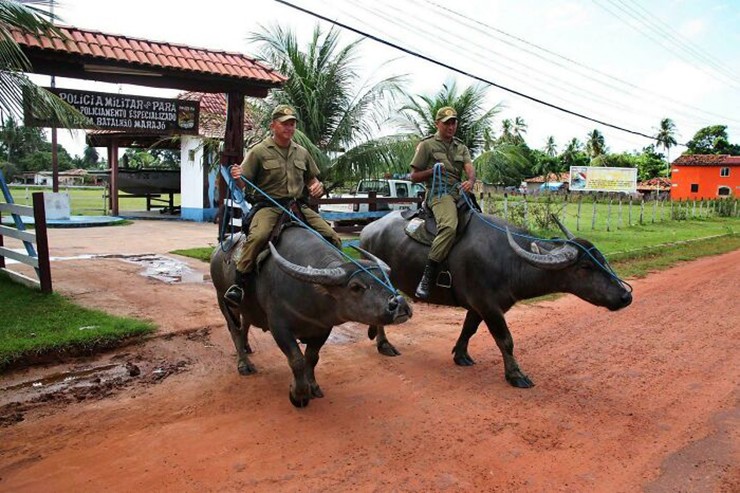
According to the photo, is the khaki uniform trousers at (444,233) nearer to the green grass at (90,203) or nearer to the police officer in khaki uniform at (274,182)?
the police officer in khaki uniform at (274,182)

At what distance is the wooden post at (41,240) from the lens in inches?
285

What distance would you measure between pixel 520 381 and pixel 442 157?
8.15ft

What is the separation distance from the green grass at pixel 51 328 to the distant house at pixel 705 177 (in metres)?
62.3

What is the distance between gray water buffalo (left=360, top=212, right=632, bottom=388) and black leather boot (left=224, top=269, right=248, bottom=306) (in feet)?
5.72

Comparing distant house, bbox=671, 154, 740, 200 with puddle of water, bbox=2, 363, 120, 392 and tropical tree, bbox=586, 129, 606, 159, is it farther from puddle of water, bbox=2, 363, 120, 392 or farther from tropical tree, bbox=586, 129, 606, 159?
puddle of water, bbox=2, 363, 120, 392

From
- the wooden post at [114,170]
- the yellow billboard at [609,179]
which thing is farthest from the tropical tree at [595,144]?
the wooden post at [114,170]

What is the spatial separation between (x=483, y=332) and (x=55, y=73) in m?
7.58

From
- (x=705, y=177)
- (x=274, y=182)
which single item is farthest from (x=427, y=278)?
(x=705, y=177)

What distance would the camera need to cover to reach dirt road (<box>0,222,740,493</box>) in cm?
355

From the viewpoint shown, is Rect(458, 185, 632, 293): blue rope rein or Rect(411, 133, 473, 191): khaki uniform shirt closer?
Rect(458, 185, 632, 293): blue rope rein

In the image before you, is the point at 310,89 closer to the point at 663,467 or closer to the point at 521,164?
the point at 521,164

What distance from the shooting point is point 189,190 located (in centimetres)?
2050

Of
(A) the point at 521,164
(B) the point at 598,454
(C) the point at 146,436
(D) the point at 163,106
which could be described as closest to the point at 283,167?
(C) the point at 146,436

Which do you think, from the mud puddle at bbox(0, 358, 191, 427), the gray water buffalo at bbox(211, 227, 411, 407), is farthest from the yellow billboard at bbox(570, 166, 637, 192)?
the mud puddle at bbox(0, 358, 191, 427)
